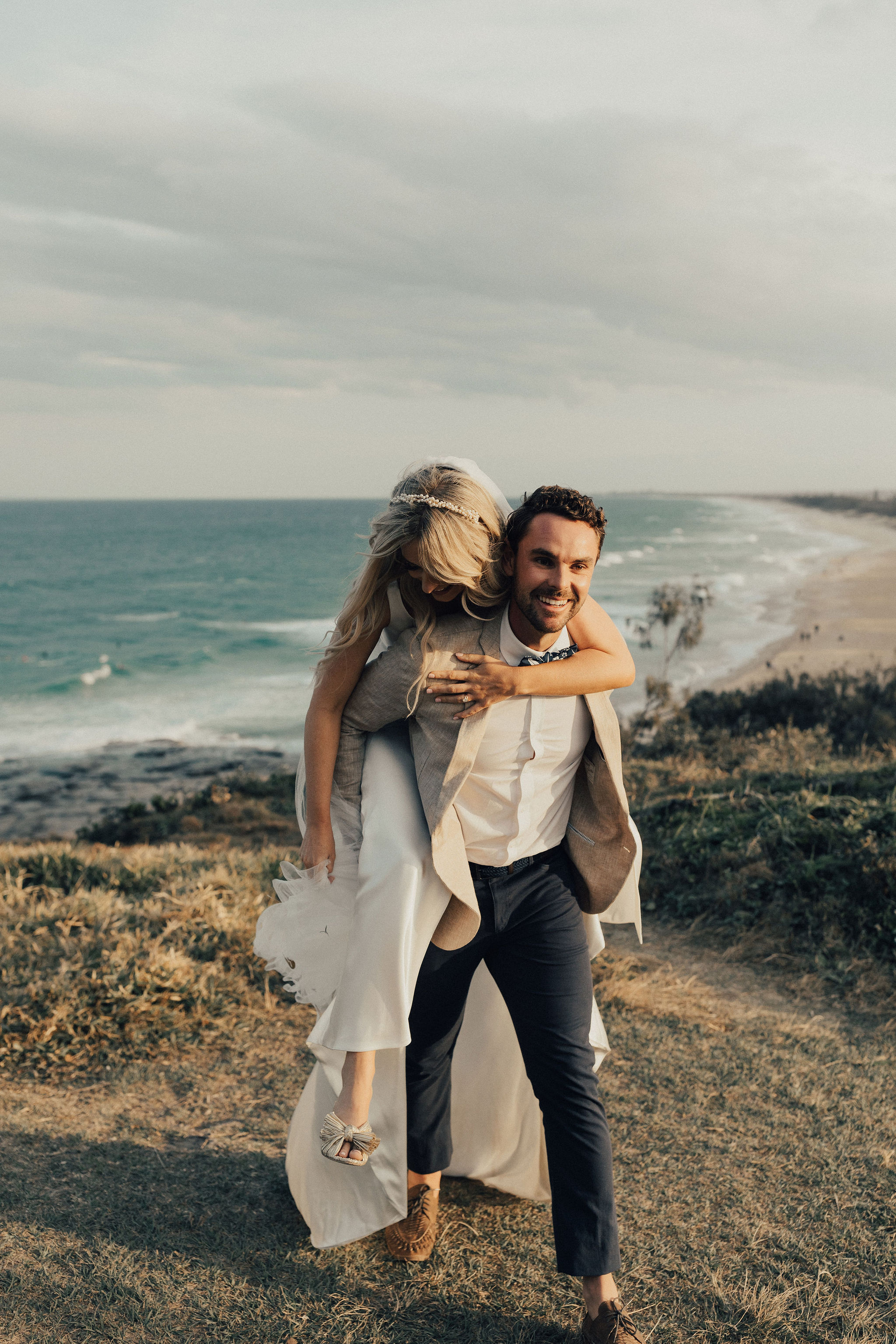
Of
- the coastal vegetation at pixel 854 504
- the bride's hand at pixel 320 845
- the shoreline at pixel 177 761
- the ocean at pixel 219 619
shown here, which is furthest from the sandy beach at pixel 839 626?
the coastal vegetation at pixel 854 504

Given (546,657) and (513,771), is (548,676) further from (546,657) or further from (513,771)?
(513,771)

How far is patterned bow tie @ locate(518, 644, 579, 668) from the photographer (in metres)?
2.57

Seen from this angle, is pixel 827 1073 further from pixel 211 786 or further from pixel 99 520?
pixel 99 520

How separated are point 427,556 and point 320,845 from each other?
0.89 metres

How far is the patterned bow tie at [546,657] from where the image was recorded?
2.57 metres

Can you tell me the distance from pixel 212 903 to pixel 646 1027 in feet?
7.83

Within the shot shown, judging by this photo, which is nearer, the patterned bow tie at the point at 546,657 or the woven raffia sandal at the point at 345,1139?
the woven raffia sandal at the point at 345,1139

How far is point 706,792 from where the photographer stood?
291 inches

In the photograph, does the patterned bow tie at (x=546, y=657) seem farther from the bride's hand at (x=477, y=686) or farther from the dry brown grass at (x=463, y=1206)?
the dry brown grass at (x=463, y=1206)

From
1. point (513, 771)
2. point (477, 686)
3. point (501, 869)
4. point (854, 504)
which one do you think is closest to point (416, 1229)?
point (501, 869)

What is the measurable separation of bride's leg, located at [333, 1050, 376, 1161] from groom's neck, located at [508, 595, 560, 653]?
1152 mm

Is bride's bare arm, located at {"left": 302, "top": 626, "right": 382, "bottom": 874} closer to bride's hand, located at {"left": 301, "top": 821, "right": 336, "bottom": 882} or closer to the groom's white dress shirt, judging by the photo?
bride's hand, located at {"left": 301, "top": 821, "right": 336, "bottom": 882}

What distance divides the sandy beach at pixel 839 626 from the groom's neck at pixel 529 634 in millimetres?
11502

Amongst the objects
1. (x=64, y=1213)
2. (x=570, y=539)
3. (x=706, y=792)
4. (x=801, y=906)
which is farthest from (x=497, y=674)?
(x=706, y=792)
